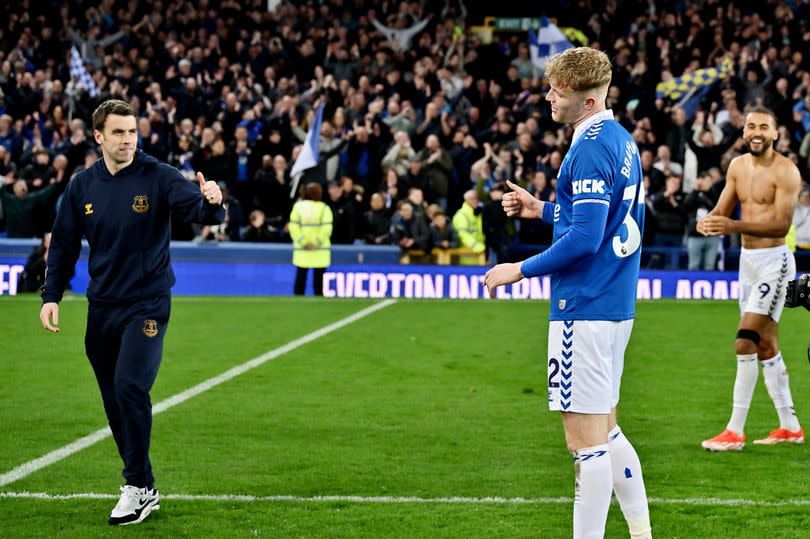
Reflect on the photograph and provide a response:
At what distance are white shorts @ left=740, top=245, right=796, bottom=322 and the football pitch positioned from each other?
3.18 ft

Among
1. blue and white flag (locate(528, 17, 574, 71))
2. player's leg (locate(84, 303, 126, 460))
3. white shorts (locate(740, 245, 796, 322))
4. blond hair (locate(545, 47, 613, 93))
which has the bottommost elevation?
player's leg (locate(84, 303, 126, 460))

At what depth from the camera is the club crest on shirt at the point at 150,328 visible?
21.8 ft

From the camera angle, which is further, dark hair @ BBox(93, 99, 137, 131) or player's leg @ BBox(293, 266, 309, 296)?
player's leg @ BBox(293, 266, 309, 296)

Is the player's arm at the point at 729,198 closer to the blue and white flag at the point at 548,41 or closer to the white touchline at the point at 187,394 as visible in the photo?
the white touchline at the point at 187,394

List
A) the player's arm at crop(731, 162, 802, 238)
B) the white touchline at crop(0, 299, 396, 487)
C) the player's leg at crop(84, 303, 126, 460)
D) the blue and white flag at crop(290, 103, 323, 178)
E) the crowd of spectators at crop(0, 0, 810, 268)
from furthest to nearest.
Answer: the blue and white flag at crop(290, 103, 323, 178) < the crowd of spectators at crop(0, 0, 810, 268) < the player's arm at crop(731, 162, 802, 238) < the white touchline at crop(0, 299, 396, 487) < the player's leg at crop(84, 303, 126, 460)

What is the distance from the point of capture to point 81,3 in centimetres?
3284

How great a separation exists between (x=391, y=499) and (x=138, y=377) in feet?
5.30

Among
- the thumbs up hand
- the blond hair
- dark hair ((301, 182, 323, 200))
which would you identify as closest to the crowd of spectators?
dark hair ((301, 182, 323, 200))

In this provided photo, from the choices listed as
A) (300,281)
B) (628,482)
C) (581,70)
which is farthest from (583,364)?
(300,281)

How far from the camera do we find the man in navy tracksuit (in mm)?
6590

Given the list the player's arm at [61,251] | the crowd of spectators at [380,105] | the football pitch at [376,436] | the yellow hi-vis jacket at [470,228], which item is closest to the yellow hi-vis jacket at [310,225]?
the crowd of spectators at [380,105]

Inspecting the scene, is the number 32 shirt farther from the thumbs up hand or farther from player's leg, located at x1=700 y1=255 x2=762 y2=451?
player's leg, located at x1=700 y1=255 x2=762 y2=451

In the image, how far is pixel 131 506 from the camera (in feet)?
21.8

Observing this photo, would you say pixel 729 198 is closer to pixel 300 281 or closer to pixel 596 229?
pixel 596 229
